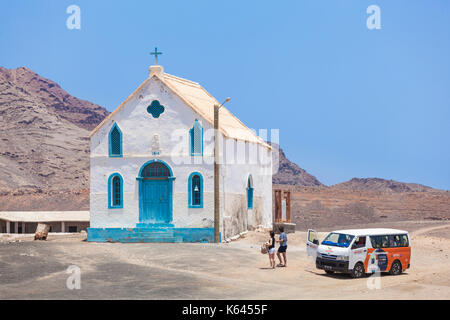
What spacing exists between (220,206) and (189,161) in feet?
8.99

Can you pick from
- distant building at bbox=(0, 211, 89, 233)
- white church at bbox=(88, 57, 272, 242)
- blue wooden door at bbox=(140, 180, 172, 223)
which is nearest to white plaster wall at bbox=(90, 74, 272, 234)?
white church at bbox=(88, 57, 272, 242)

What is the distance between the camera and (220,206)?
1281 inches

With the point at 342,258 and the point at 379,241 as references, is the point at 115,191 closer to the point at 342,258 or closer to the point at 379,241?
the point at 342,258

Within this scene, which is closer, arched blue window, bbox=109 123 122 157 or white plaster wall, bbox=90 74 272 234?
white plaster wall, bbox=90 74 272 234

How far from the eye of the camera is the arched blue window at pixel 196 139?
33000mm

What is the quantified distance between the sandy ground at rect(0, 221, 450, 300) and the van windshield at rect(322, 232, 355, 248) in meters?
1.12

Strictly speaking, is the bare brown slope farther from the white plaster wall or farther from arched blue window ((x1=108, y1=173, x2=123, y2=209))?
arched blue window ((x1=108, y1=173, x2=123, y2=209))

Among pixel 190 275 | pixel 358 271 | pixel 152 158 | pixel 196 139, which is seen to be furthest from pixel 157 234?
pixel 358 271

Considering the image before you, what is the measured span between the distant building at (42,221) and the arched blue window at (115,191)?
2473 centimetres

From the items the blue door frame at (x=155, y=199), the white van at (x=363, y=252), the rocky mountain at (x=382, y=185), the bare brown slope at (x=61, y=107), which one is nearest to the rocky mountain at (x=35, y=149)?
the bare brown slope at (x=61, y=107)

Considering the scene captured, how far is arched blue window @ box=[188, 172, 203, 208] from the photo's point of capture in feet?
108

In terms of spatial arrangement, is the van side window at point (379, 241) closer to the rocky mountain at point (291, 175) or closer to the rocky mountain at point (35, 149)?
the rocky mountain at point (35, 149)

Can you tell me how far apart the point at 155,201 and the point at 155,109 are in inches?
183
